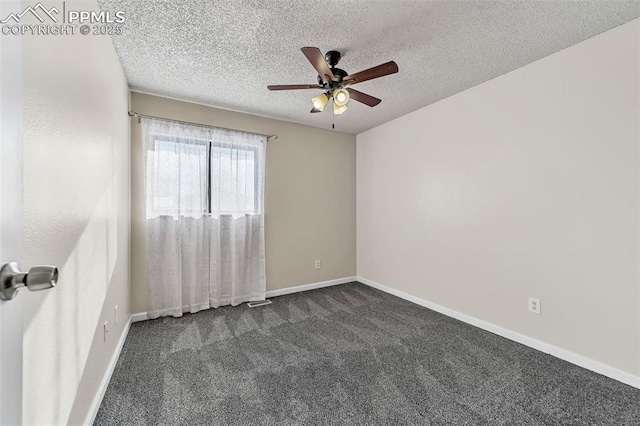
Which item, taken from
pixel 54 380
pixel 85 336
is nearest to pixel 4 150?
pixel 54 380

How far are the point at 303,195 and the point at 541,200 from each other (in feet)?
9.06

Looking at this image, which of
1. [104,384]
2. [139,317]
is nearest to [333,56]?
→ [104,384]

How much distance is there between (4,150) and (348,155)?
415 centimetres

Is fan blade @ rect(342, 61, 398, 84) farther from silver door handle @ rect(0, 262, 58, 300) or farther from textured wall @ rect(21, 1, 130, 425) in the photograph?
silver door handle @ rect(0, 262, 58, 300)

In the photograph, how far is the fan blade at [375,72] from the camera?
70.7 inches

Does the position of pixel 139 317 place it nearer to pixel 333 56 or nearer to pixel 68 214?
pixel 68 214

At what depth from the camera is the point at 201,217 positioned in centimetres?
318

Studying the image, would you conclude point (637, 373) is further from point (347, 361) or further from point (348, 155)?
point (348, 155)

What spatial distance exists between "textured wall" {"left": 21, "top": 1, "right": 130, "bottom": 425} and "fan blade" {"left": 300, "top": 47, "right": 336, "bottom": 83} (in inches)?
47.2

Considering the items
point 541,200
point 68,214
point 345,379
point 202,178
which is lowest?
point 345,379

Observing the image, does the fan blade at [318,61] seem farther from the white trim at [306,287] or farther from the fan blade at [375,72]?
the white trim at [306,287]

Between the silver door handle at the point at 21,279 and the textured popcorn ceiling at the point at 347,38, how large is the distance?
1832 millimetres

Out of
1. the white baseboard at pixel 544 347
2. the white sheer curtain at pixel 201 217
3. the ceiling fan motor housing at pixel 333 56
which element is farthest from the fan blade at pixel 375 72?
the white baseboard at pixel 544 347

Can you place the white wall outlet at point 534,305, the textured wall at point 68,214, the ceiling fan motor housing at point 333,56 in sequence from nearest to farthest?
the textured wall at point 68,214, the ceiling fan motor housing at point 333,56, the white wall outlet at point 534,305
